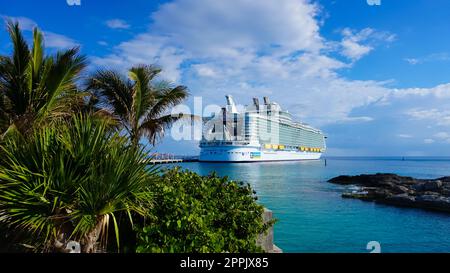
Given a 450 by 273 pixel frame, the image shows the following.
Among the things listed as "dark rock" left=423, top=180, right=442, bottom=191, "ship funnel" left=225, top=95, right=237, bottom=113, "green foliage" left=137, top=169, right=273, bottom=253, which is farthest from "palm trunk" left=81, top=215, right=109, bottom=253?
"ship funnel" left=225, top=95, right=237, bottom=113

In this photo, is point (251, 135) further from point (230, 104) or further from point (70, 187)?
point (70, 187)

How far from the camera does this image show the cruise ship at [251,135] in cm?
6988

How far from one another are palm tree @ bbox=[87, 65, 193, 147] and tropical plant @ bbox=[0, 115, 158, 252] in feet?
19.5

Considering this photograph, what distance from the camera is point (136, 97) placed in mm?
10148

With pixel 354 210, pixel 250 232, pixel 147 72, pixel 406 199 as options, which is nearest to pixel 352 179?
pixel 406 199

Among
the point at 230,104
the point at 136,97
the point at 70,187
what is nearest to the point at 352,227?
the point at 136,97

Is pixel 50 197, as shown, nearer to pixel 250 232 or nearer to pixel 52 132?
pixel 52 132

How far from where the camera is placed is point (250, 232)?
175 inches

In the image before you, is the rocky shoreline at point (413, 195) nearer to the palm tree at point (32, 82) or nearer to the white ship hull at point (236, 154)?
the palm tree at point (32, 82)

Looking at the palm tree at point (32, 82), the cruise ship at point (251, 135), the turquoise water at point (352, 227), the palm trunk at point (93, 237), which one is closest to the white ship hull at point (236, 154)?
the cruise ship at point (251, 135)

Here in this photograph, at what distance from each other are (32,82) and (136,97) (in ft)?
12.8

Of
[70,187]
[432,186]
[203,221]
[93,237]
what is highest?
[70,187]

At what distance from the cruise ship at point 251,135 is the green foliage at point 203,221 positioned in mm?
59518
